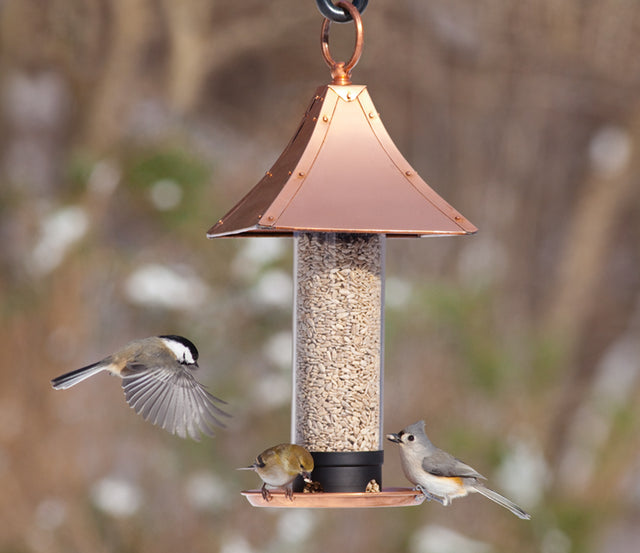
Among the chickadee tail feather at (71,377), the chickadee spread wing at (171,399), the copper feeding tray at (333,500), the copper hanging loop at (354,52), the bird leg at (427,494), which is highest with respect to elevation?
the copper hanging loop at (354,52)

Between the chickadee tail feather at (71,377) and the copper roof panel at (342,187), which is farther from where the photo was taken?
the chickadee tail feather at (71,377)

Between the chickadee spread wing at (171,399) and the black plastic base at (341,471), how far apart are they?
0.35 meters

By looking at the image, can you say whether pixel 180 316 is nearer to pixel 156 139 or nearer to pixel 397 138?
pixel 156 139

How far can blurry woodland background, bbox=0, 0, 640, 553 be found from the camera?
22.0ft

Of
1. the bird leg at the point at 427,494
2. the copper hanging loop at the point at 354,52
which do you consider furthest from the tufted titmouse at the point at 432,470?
the copper hanging loop at the point at 354,52

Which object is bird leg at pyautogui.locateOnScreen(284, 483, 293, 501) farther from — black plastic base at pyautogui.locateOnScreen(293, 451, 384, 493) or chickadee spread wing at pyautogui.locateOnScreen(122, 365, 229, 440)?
chickadee spread wing at pyautogui.locateOnScreen(122, 365, 229, 440)

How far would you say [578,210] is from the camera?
8.18m

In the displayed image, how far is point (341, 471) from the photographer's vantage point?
3.44 metres

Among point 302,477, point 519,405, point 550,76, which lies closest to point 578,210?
point 550,76

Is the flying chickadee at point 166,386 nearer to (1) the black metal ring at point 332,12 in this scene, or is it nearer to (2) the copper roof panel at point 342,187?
(2) the copper roof panel at point 342,187

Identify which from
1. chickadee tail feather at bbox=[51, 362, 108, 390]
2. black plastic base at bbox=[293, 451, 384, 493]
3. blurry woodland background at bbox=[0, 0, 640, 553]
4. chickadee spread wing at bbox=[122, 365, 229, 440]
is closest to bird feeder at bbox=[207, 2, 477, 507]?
black plastic base at bbox=[293, 451, 384, 493]

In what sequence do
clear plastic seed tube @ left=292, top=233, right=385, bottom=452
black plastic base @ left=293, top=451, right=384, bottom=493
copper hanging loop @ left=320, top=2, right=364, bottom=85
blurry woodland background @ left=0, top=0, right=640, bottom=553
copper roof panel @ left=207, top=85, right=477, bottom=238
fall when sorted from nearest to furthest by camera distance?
copper roof panel @ left=207, top=85, right=477, bottom=238 < copper hanging loop @ left=320, top=2, right=364, bottom=85 < black plastic base @ left=293, top=451, right=384, bottom=493 < clear plastic seed tube @ left=292, top=233, right=385, bottom=452 < blurry woodland background @ left=0, top=0, right=640, bottom=553

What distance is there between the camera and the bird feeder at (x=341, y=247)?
3223 mm

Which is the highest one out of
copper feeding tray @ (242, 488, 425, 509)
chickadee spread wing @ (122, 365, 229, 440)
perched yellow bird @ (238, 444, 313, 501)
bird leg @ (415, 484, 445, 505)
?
chickadee spread wing @ (122, 365, 229, 440)
